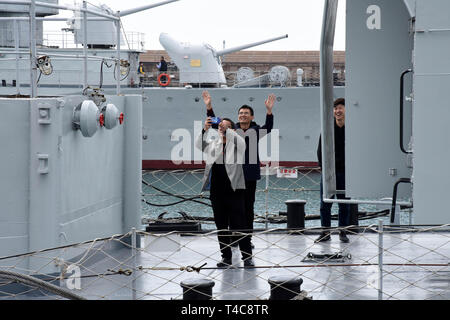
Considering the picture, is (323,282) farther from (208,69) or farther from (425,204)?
(208,69)

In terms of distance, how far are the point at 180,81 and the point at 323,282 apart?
90.0ft

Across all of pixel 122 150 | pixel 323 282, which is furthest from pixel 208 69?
pixel 323 282

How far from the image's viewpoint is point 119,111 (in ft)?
26.9

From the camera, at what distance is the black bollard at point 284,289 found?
17.4 feet

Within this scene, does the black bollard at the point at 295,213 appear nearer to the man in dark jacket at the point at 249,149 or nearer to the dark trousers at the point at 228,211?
the man in dark jacket at the point at 249,149

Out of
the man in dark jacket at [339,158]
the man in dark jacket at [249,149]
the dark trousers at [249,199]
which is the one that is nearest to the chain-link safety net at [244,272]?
the man in dark jacket at [339,158]

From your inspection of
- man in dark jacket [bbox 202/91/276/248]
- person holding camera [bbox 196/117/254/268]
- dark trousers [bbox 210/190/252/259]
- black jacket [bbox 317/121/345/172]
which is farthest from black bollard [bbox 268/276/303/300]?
black jacket [bbox 317/121/345/172]

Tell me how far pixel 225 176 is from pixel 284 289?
1980mm

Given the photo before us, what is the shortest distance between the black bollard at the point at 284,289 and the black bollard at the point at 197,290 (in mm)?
437

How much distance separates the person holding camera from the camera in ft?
23.2

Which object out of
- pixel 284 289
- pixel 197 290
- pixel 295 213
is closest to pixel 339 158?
pixel 295 213

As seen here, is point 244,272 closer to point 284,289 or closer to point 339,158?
point 339,158

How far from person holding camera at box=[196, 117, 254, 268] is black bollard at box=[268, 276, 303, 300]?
5.48 feet
